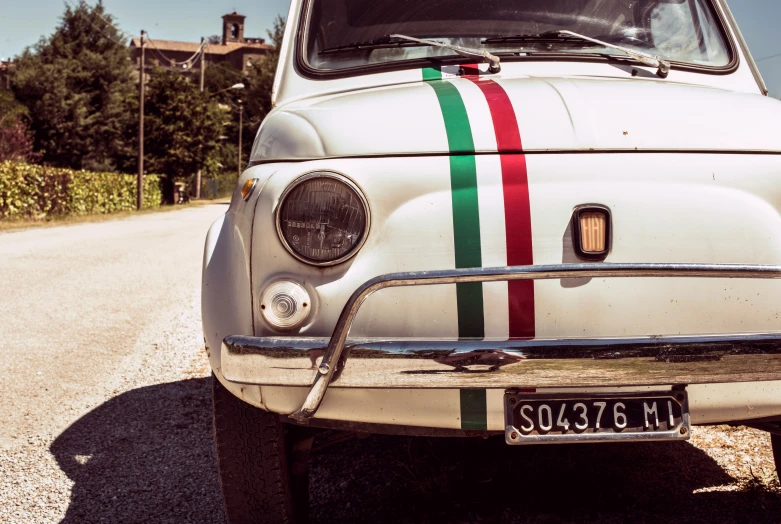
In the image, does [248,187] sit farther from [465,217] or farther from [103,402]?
[103,402]

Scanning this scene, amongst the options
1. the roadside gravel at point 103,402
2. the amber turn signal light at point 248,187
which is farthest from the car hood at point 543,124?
the roadside gravel at point 103,402

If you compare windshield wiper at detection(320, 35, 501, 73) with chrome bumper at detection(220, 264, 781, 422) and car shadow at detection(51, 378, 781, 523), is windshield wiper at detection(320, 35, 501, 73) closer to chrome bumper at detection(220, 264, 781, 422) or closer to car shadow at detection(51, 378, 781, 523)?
chrome bumper at detection(220, 264, 781, 422)

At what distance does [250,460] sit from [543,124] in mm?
1292

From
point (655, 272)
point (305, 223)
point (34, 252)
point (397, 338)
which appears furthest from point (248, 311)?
point (34, 252)

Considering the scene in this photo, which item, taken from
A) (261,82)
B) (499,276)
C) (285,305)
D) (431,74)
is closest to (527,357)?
(499,276)

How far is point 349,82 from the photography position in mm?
3061

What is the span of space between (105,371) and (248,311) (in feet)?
10.7

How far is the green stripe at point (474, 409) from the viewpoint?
2037 millimetres

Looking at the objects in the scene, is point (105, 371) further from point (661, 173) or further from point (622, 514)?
point (661, 173)

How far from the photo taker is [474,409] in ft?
6.73

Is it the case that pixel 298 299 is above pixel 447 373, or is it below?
above

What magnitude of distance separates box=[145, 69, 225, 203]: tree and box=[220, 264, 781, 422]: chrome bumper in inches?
1520

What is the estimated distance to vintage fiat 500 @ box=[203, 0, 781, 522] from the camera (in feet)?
6.31

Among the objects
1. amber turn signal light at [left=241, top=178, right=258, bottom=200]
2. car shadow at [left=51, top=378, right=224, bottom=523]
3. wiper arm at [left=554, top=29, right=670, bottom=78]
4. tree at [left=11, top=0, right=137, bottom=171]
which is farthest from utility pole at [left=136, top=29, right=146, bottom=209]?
amber turn signal light at [left=241, top=178, right=258, bottom=200]
